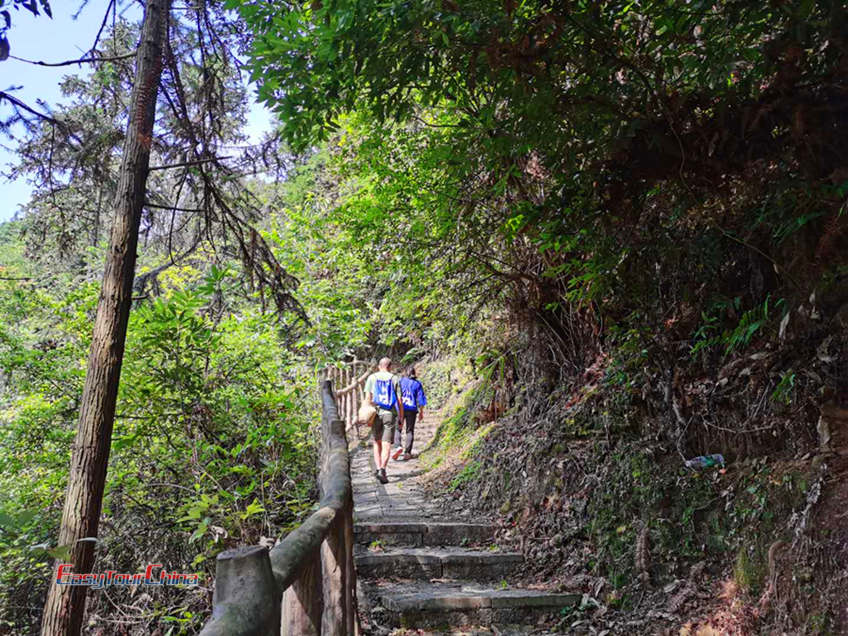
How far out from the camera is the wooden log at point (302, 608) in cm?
181

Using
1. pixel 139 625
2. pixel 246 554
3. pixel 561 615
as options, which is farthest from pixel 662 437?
pixel 139 625

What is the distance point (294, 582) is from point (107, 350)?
12.5 feet

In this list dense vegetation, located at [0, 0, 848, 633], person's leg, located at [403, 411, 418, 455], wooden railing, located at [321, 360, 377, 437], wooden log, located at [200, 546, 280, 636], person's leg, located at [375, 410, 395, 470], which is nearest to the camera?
wooden log, located at [200, 546, 280, 636]

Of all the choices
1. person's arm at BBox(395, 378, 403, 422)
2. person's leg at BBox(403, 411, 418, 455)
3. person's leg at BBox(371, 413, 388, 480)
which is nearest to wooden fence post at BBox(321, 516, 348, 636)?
person's leg at BBox(371, 413, 388, 480)

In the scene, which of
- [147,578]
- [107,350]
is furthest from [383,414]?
[107,350]

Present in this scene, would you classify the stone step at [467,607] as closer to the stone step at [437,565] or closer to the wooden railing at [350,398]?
the stone step at [437,565]

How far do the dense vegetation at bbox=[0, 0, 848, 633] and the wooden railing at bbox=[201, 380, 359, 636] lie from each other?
79.9 inches

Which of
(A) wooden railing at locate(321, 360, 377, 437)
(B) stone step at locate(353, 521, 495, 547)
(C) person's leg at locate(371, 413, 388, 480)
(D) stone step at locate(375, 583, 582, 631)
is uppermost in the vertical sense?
(A) wooden railing at locate(321, 360, 377, 437)

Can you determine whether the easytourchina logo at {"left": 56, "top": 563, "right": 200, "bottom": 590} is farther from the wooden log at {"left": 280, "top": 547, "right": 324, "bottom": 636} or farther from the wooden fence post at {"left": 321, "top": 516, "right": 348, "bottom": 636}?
the wooden log at {"left": 280, "top": 547, "right": 324, "bottom": 636}

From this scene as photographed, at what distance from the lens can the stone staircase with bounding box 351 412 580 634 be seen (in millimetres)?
4012

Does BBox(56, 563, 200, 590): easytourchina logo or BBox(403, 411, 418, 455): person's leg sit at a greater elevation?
BBox(403, 411, 418, 455): person's leg

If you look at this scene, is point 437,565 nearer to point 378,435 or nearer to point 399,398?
point 378,435

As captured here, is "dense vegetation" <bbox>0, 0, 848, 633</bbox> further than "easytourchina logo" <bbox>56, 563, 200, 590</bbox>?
No

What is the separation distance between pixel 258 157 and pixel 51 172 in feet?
6.53
